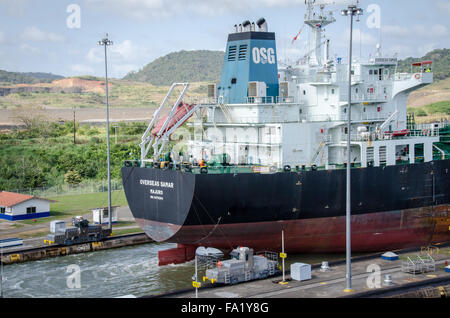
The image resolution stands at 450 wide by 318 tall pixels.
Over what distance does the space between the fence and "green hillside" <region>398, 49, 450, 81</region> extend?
98004mm

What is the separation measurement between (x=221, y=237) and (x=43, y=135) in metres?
56.7

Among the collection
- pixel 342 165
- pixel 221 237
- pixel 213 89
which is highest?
pixel 213 89

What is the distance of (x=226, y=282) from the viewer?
79.6ft

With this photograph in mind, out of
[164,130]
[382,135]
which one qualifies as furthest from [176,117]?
[382,135]

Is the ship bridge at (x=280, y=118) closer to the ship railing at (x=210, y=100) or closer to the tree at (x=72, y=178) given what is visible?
the ship railing at (x=210, y=100)

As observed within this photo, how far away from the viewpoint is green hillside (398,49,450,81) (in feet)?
468

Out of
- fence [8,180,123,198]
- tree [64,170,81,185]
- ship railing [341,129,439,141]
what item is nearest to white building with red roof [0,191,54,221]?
fence [8,180,123,198]

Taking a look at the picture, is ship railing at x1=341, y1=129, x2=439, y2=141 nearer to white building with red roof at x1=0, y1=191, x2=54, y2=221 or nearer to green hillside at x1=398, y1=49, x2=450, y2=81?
white building with red roof at x1=0, y1=191, x2=54, y2=221

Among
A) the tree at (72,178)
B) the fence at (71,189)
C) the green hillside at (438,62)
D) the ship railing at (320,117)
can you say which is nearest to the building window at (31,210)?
the fence at (71,189)

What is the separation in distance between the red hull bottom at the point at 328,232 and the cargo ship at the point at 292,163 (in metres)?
0.06

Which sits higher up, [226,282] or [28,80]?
[28,80]

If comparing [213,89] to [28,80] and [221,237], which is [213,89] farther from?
[28,80]

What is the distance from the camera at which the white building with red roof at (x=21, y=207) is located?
131ft
